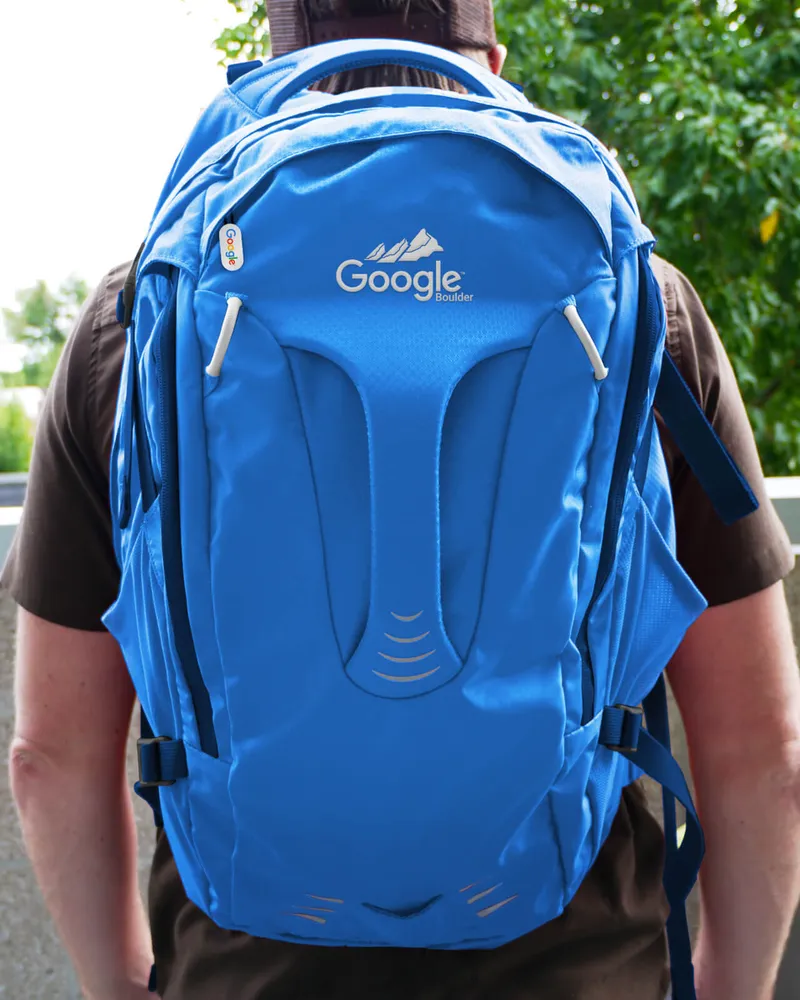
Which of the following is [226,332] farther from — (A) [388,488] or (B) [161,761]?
(B) [161,761]

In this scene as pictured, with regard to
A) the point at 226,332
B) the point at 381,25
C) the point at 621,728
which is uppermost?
the point at 381,25

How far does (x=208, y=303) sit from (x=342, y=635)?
24cm

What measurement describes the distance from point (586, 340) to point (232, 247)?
24 cm

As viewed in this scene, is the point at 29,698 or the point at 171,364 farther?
the point at 29,698

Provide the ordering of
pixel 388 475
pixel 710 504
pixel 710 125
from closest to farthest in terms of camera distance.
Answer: pixel 388 475
pixel 710 504
pixel 710 125

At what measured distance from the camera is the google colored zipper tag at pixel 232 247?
2.12ft

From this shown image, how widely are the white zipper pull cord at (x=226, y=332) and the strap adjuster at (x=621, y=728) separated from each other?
0.39 m

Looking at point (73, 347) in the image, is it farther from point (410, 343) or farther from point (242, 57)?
point (242, 57)

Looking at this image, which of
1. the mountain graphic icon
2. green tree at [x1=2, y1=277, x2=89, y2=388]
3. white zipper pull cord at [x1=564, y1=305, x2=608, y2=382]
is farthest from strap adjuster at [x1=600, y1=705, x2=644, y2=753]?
green tree at [x1=2, y1=277, x2=89, y2=388]

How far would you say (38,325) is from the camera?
488cm

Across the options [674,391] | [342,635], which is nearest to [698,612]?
[674,391]

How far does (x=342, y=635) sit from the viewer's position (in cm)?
66

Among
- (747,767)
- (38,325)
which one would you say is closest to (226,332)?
(747,767)

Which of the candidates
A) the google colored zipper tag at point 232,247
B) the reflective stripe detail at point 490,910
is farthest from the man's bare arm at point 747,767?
the google colored zipper tag at point 232,247
